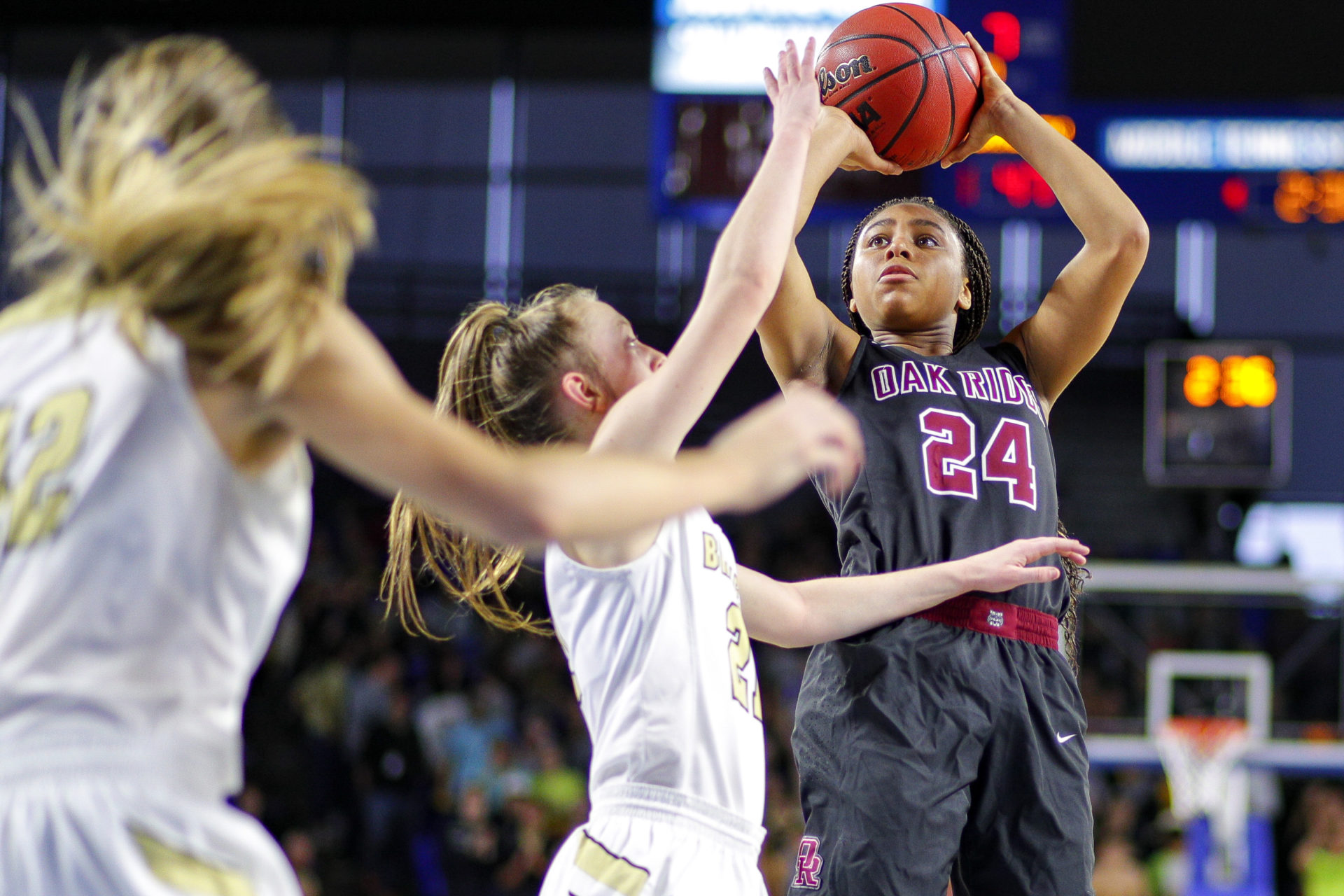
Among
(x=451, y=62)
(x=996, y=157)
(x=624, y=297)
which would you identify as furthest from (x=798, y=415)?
(x=451, y=62)

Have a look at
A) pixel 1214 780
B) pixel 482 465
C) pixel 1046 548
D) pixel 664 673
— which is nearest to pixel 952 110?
pixel 1046 548

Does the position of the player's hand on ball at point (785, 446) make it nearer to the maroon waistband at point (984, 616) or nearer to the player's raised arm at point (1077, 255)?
the maroon waistband at point (984, 616)

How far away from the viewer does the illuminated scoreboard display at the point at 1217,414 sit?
418 inches

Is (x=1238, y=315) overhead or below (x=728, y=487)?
overhead

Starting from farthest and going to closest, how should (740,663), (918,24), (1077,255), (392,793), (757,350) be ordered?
(757,350) < (392,793) < (918,24) < (1077,255) < (740,663)

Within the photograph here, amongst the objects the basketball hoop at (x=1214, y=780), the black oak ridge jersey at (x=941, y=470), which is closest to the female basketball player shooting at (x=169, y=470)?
the black oak ridge jersey at (x=941, y=470)

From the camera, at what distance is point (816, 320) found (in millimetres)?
3299

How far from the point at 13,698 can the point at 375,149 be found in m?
16.6

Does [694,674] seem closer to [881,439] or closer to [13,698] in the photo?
[881,439]

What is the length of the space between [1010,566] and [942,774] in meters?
0.45

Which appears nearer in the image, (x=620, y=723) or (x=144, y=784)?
(x=144, y=784)

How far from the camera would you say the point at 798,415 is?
5.89ft

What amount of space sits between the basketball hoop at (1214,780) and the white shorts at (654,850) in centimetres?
830

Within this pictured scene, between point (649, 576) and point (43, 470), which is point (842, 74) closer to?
point (649, 576)
